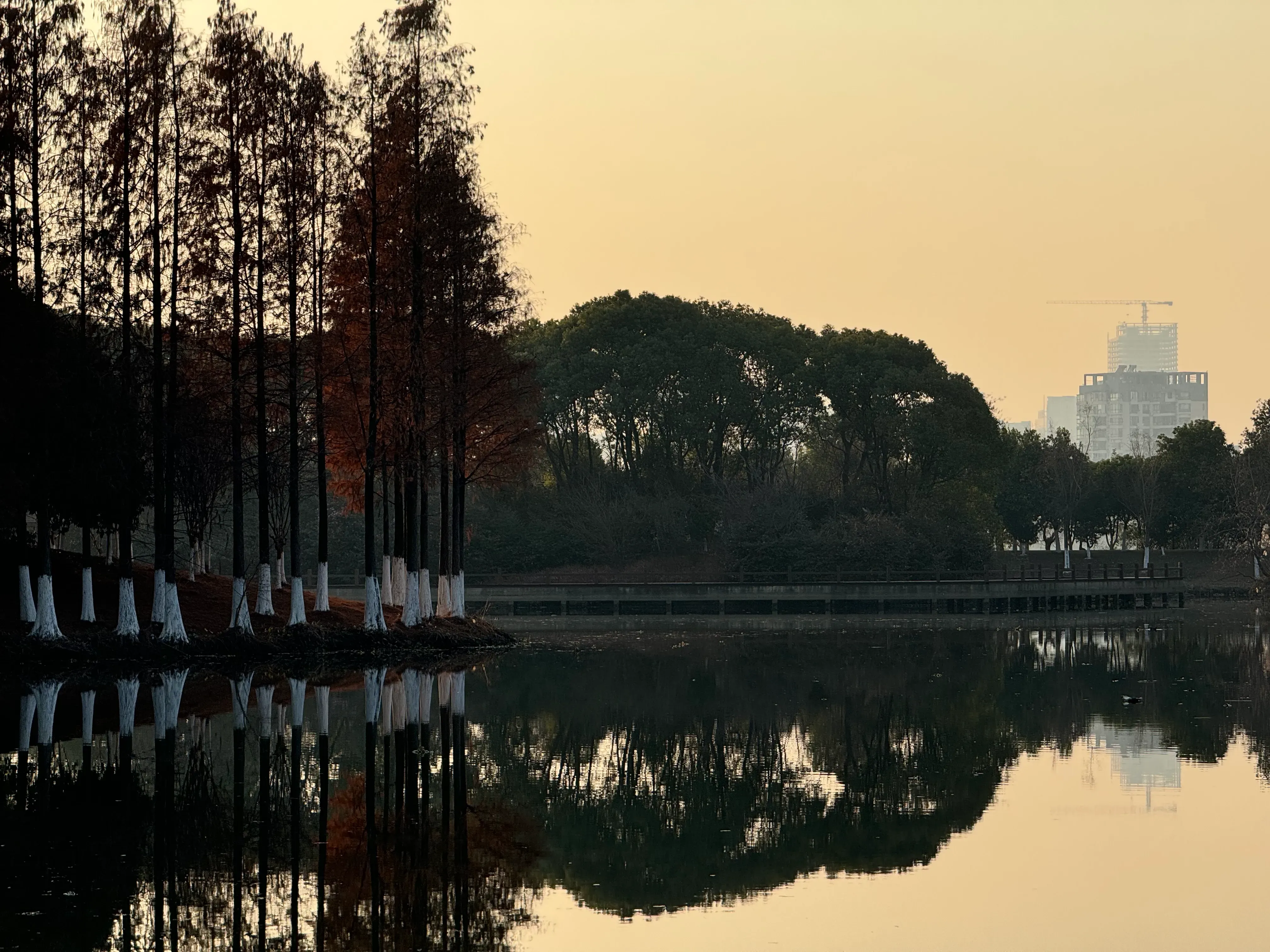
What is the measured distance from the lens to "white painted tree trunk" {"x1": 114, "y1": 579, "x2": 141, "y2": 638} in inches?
1267

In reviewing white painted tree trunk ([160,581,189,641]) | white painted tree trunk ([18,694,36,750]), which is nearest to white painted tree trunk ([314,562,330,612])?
white painted tree trunk ([160,581,189,641])

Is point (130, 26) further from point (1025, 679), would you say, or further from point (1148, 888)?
point (1148, 888)

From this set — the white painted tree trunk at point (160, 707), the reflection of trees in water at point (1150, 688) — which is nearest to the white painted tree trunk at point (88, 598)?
the white painted tree trunk at point (160, 707)

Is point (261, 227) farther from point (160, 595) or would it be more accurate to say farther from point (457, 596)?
point (457, 596)

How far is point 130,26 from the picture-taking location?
33750 millimetres

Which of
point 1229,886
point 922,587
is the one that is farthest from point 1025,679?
point 922,587

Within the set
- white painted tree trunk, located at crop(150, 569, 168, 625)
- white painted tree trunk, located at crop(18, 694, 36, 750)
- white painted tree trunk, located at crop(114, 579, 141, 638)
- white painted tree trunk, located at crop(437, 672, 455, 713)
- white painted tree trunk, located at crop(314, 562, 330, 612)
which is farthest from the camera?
white painted tree trunk, located at crop(314, 562, 330, 612)

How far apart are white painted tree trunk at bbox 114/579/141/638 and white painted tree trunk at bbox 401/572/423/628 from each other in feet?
25.4

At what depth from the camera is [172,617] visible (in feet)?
108

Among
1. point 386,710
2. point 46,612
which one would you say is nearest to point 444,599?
point 46,612

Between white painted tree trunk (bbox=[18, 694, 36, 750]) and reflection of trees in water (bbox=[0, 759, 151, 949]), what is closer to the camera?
reflection of trees in water (bbox=[0, 759, 151, 949])

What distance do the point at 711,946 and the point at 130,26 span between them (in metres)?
28.1

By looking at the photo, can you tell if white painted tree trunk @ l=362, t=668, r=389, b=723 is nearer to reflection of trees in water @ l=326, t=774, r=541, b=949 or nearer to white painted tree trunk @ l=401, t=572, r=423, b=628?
white painted tree trunk @ l=401, t=572, r=423, b=628

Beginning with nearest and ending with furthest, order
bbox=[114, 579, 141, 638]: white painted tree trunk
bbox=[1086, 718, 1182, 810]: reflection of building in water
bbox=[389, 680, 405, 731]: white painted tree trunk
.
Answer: bbox=[1086, 718, 1182, 810]: reflection of building in water < bbox=[389, 680, 405, 731]: white painted tree trunk < bbox=[114, 579, 141, 638]: white painted tree trunk
